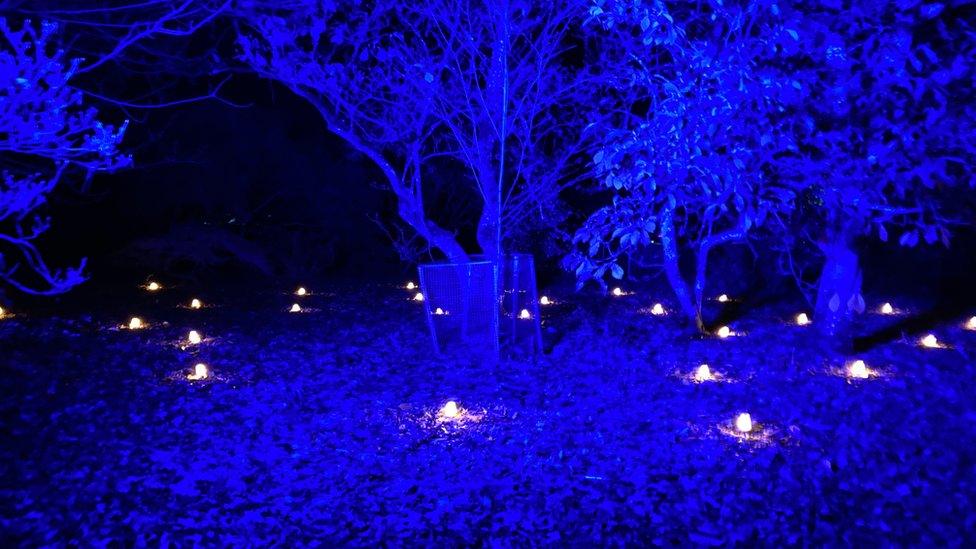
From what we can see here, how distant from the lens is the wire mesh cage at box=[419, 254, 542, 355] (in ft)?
26.1

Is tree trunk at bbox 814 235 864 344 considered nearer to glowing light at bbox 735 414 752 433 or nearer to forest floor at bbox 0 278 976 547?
forest floor at bbox 0 278 976 547

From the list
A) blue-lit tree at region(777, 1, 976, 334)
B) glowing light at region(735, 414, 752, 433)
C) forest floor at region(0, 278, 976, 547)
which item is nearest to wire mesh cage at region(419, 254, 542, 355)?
forest floor at region(0, 278, 976, 547)

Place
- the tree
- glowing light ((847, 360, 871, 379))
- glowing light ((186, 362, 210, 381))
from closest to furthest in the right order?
the tree → glowing light ((847, 360, 871, 379)) → glowing light ((186, 362, 210, 381))

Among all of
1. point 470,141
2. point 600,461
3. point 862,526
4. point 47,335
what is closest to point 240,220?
point 47,335

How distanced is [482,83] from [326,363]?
13.5 ft

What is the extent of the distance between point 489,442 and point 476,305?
285cm

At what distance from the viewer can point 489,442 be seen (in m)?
5.41

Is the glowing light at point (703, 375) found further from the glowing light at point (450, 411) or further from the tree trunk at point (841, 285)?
the glowing light at point (450, 411)

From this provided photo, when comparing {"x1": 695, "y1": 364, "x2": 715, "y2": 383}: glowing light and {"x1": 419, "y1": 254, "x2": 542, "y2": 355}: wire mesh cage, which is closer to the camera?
{"x1": 695, "y1": 364, "x2": 715, "y2": 383}: glowing light

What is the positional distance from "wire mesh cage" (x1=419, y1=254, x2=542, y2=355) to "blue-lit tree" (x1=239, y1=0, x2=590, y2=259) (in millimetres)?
423

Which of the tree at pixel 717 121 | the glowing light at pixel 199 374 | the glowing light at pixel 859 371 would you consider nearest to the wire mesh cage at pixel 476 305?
the glowing light at pixel 199 374

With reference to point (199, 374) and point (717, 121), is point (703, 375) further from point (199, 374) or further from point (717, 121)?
point (199, 374)

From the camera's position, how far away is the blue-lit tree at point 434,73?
7891 mm

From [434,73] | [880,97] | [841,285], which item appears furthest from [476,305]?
[880,97]
